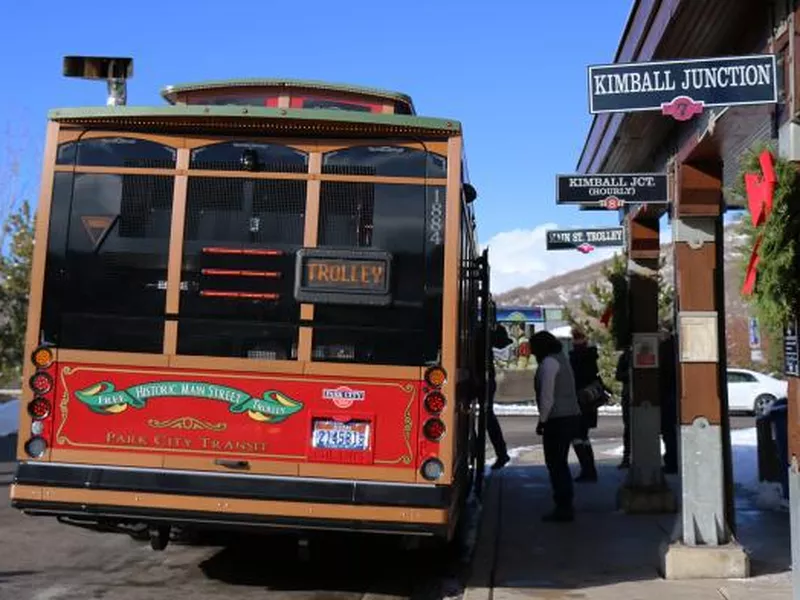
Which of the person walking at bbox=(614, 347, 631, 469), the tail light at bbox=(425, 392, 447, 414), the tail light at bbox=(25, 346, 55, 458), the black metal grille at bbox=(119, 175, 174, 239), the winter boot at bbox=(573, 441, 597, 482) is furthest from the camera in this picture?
the winter boot at bbox=(573, 441, 597, 482)

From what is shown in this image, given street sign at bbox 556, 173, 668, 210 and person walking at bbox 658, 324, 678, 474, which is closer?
street sign at bbox 556, 173, 668, 210

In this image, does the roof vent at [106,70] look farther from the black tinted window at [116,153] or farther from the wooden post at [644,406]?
the wooden post at [644,406]

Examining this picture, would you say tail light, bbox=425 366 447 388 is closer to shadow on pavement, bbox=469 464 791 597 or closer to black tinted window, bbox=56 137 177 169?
shadow on pavement, bbox=469 464 791 597

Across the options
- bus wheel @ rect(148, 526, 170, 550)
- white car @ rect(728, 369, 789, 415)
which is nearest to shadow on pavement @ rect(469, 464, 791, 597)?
bus wheel @ rect(148, 526, 170, 550)

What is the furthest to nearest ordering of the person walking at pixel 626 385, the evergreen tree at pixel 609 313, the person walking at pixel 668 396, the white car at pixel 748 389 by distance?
the white car at pixel 748 389
the evergreen tree at pixel 609 313
the person walking at pixel 668 396
the person walking at pixel 626 385

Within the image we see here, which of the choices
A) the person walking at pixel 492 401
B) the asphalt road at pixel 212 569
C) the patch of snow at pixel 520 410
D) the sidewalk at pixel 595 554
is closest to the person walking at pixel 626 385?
the sidewalk at pixel 595 554

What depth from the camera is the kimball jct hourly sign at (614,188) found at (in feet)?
26.8

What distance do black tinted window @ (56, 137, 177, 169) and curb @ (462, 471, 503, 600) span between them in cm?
363

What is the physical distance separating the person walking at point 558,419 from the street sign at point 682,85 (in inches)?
156

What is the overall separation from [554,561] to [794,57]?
4335mm

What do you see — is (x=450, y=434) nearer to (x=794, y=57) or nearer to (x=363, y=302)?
(x=363, y=302)

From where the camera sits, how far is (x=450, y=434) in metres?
6.11

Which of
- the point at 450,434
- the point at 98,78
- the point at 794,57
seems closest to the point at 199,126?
the point at 98,78

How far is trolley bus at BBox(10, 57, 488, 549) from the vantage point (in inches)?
239
